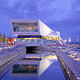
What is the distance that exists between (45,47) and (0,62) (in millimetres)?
29657

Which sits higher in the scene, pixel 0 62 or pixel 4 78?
pixel 0 62

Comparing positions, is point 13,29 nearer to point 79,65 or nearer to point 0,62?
point 0,62

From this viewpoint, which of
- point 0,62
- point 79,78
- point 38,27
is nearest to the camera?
point 79,78

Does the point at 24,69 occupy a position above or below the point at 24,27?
below

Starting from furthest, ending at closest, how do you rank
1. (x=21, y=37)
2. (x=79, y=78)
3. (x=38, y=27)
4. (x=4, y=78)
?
(x=21, y=37), (x=38, y=27), (x=4, y=78), (x=79, y=78)

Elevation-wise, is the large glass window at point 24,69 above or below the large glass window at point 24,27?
below

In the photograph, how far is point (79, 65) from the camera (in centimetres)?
768

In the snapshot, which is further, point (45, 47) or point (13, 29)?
point (13, 29)

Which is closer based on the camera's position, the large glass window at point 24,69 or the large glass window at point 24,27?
the large glass window at point 24,69

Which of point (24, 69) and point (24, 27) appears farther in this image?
point (24, 27)

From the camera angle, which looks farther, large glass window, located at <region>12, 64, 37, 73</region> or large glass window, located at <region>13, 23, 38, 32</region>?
large glass window, located at <region>13, 23, 38, 32</region>

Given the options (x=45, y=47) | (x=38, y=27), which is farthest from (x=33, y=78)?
(x=38, y=27)

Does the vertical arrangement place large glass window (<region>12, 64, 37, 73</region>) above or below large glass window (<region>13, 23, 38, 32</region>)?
below

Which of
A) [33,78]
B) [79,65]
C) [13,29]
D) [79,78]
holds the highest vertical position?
[13,29]
